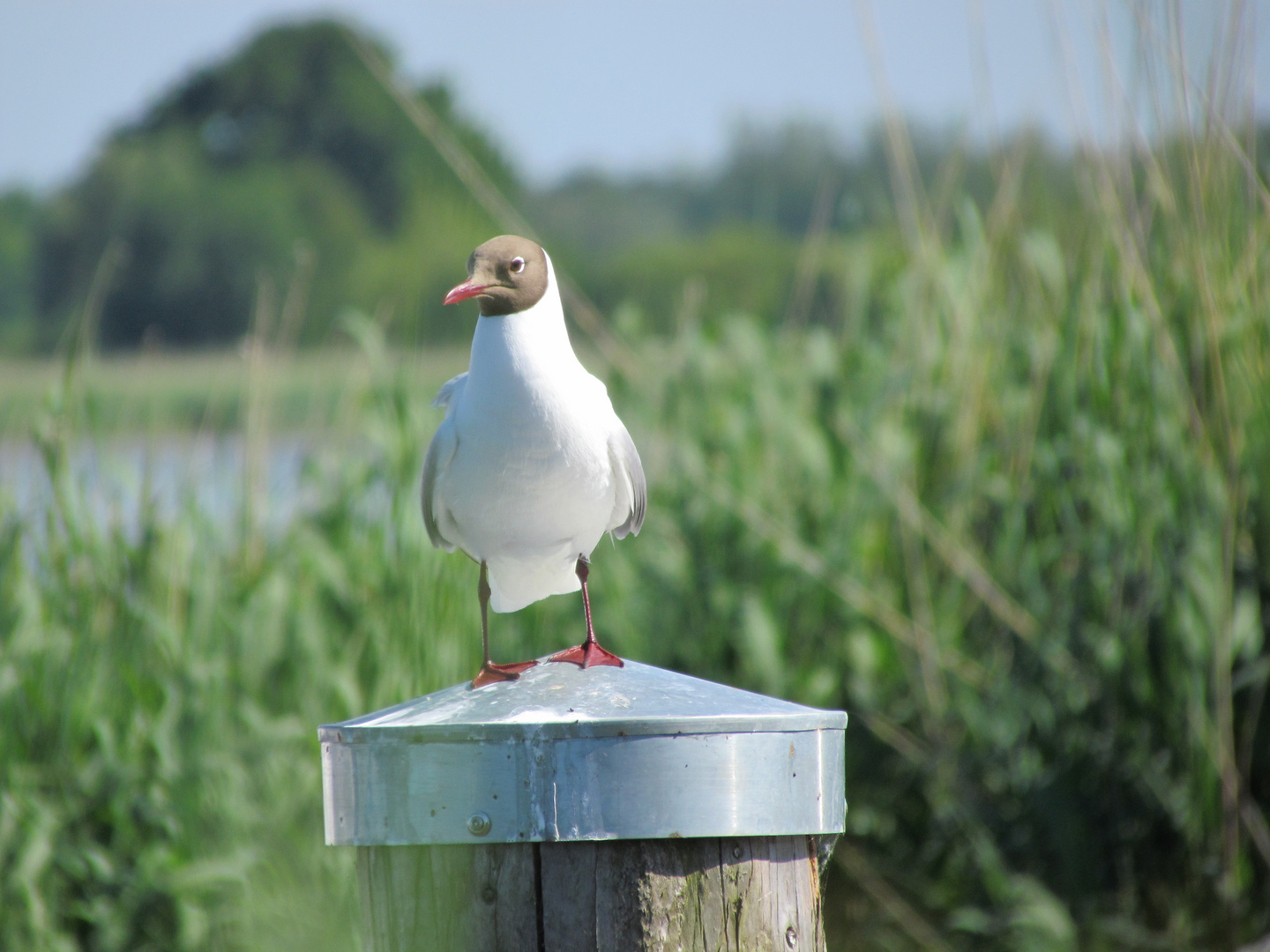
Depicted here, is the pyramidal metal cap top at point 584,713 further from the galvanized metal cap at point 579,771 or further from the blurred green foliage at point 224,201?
the blurred green foliage at point 224,201

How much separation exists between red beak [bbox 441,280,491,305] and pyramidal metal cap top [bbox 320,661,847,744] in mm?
535

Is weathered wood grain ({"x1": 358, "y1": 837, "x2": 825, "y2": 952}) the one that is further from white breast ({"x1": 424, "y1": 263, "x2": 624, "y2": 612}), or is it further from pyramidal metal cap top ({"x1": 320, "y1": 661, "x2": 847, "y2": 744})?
white breast ({"x1": 424, "y1": 263, "x2": 624, "y2": 612})

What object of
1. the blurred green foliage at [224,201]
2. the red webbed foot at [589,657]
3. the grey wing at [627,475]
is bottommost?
the red webbed foot at [589,657]

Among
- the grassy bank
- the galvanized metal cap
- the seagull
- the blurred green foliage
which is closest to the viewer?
the galvanized metal cap

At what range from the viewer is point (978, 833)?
4.00 meters

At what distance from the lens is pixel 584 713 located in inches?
52.9

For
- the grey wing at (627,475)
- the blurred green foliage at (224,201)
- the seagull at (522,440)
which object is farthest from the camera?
the blurred green foliage at (224,201)

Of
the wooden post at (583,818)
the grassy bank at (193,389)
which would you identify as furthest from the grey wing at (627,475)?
the grassy bank at (193,389)

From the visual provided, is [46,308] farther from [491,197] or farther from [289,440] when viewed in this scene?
[491,197]

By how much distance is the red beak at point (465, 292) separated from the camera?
1.63 meters

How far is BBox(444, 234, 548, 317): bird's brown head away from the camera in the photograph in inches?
66.3

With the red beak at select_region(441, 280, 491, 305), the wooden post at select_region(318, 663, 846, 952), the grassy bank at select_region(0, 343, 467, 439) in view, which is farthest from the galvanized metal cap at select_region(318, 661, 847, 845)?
the grassy bank at select_region(0, 343, 467, 439)

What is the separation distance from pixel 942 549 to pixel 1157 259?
4.13ft

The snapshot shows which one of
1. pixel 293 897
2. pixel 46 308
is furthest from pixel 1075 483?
pixel 46 308
